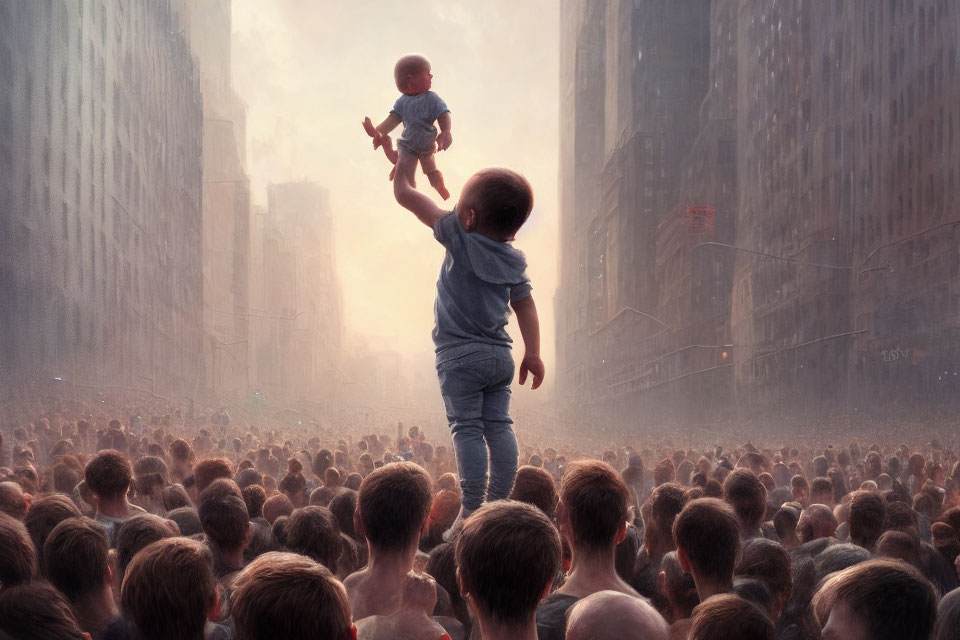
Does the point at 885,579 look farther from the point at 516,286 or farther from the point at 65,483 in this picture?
the point at 65,483

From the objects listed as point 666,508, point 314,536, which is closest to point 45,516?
point 314,536

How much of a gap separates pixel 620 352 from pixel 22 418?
262 feet

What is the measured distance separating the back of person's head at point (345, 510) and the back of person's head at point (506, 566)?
312 centimetres

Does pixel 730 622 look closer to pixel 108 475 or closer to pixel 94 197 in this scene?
pixel 108 475

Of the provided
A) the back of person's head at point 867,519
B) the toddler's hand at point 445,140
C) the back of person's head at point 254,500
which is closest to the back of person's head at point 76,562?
the back of person's head at point 254,500

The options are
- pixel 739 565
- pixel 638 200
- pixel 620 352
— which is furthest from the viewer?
pixel 638 200

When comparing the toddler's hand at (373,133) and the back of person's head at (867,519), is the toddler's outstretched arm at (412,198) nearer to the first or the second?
the toddler's hand at (373,133)

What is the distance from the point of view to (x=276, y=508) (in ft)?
23.0

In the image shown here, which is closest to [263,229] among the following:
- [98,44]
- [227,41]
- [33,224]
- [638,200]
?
[227,41]

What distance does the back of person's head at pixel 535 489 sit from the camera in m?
5.69

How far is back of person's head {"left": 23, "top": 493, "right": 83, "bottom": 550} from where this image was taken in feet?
17.4

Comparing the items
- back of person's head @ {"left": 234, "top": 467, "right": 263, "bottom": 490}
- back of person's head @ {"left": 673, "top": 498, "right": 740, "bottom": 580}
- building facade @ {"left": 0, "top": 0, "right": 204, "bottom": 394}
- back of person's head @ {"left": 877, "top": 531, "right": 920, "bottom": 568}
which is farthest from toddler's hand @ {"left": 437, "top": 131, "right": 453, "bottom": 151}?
building facade @ {"left": 0, "top": 0, "right": 204, "bottom": 394}

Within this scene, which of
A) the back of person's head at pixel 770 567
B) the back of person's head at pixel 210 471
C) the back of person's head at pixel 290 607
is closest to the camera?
the back of person's head at pixel 290 607

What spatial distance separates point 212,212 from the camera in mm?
113938
